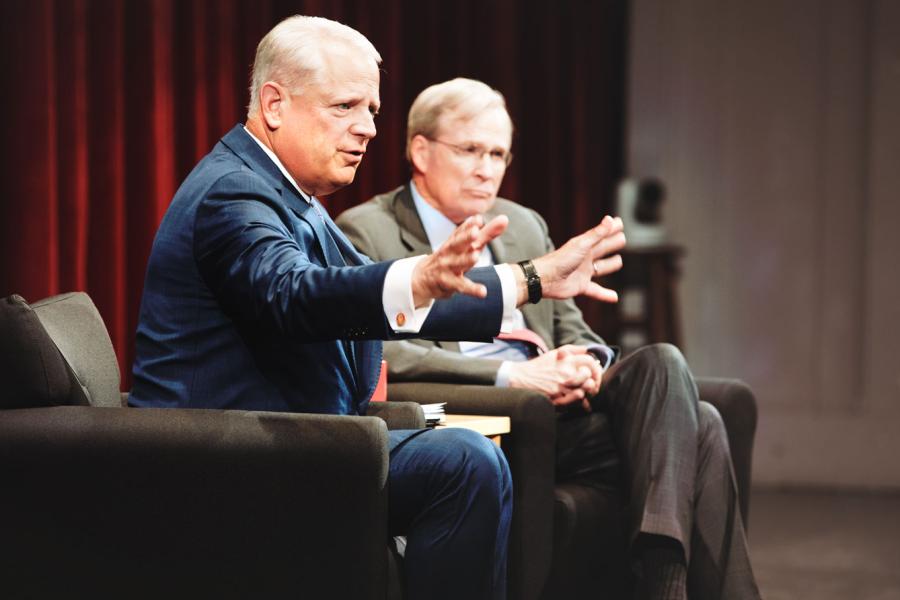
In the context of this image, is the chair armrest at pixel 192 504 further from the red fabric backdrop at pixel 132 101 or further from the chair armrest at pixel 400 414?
the red fabric backdrop at pixel 132 101

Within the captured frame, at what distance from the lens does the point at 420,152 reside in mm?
3031

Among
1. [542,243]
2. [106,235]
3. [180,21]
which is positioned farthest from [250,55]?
[542,243]

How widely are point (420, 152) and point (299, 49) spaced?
1.11 meters

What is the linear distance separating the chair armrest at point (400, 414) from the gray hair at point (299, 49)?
2.05 feet

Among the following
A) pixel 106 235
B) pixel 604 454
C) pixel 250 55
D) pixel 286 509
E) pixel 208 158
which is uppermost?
pixel 250 55

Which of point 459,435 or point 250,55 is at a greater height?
point 250,55

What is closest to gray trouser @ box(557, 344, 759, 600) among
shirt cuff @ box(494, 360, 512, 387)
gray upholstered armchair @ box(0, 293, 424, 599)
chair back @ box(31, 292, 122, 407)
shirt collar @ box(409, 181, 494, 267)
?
shirt cuff @ box(494, 360, 512, 387)

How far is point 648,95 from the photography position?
5406mm

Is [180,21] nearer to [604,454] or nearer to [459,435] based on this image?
[604,454]

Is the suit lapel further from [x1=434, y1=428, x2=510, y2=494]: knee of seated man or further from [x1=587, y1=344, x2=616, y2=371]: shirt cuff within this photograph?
[x1=434, y1=428, x2=510, y2=494]: knee of seated man

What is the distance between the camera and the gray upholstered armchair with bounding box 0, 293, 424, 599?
1.68 m

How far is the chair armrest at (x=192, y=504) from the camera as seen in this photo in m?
1.68

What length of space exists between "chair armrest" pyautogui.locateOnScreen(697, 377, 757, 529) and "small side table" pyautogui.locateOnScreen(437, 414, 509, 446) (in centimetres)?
77

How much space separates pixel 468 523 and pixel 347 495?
0.24 metres
